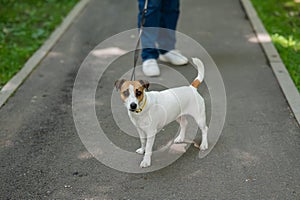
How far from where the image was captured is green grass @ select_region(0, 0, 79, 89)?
670cm

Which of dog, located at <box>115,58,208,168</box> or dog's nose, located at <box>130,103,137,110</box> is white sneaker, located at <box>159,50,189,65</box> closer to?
dog, located at <box>115,58,208,168</box>

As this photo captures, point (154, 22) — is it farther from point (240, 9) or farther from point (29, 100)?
point (240, 9)

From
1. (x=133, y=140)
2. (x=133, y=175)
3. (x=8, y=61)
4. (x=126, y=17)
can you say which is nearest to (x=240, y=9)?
(x=126, y=17)

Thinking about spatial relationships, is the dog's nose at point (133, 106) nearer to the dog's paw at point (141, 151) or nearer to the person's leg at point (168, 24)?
the dog's paw at point (141, 151)

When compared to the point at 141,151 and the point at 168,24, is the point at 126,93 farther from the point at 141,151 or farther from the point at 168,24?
the point at 168,24

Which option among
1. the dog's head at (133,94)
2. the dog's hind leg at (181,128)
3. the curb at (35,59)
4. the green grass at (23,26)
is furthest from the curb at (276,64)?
the green grass at (23,26)

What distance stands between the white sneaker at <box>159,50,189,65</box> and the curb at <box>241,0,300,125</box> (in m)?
1.20

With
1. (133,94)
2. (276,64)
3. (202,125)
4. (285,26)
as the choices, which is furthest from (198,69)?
(285,26)

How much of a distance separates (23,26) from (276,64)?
4.26 meters

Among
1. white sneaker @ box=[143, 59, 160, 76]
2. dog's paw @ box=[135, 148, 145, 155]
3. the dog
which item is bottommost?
white sneaker @ box=[143, 59, 160, 76]

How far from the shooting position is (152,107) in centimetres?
397

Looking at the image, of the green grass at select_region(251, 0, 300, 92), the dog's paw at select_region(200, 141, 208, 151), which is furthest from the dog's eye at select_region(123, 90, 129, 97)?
the green grass at select_region(251, 0, 300, 92)

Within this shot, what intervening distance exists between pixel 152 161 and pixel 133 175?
0.90 feet

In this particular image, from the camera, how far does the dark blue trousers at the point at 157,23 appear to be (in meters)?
6.03
